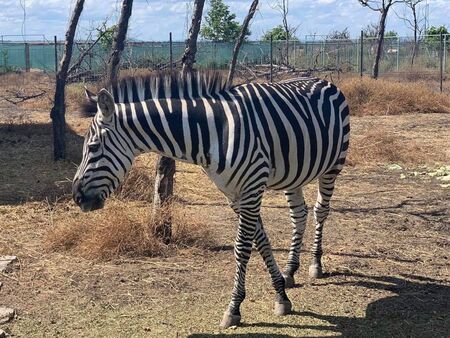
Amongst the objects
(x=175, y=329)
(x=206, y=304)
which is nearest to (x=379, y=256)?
(x=206, y=304)

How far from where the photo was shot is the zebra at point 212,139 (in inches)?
177

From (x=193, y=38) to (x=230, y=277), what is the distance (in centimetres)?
289

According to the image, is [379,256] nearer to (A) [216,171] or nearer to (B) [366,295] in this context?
(B) [366,295]

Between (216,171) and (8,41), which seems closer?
(216,171)

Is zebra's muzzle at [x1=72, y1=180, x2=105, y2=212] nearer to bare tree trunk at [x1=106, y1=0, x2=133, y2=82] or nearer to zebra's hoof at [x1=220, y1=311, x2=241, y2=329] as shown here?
zebra's hoof at [x1=220, y1=311, x2=241, y2=329]

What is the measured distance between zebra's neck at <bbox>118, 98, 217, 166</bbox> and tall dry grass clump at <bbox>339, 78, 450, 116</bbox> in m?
14.0

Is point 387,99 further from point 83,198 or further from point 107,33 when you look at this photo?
point 83,198

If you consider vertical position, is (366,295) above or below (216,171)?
below

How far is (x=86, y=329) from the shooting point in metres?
4.73

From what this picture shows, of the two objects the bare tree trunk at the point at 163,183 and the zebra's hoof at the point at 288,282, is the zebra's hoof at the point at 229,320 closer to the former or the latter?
the zebra's hoof at the point at 288,282

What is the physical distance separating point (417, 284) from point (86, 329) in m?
2.97

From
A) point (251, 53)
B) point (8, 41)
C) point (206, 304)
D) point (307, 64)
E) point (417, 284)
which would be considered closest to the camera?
point (206, 304)

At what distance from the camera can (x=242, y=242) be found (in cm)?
479

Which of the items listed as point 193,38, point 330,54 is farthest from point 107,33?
point 330,54
